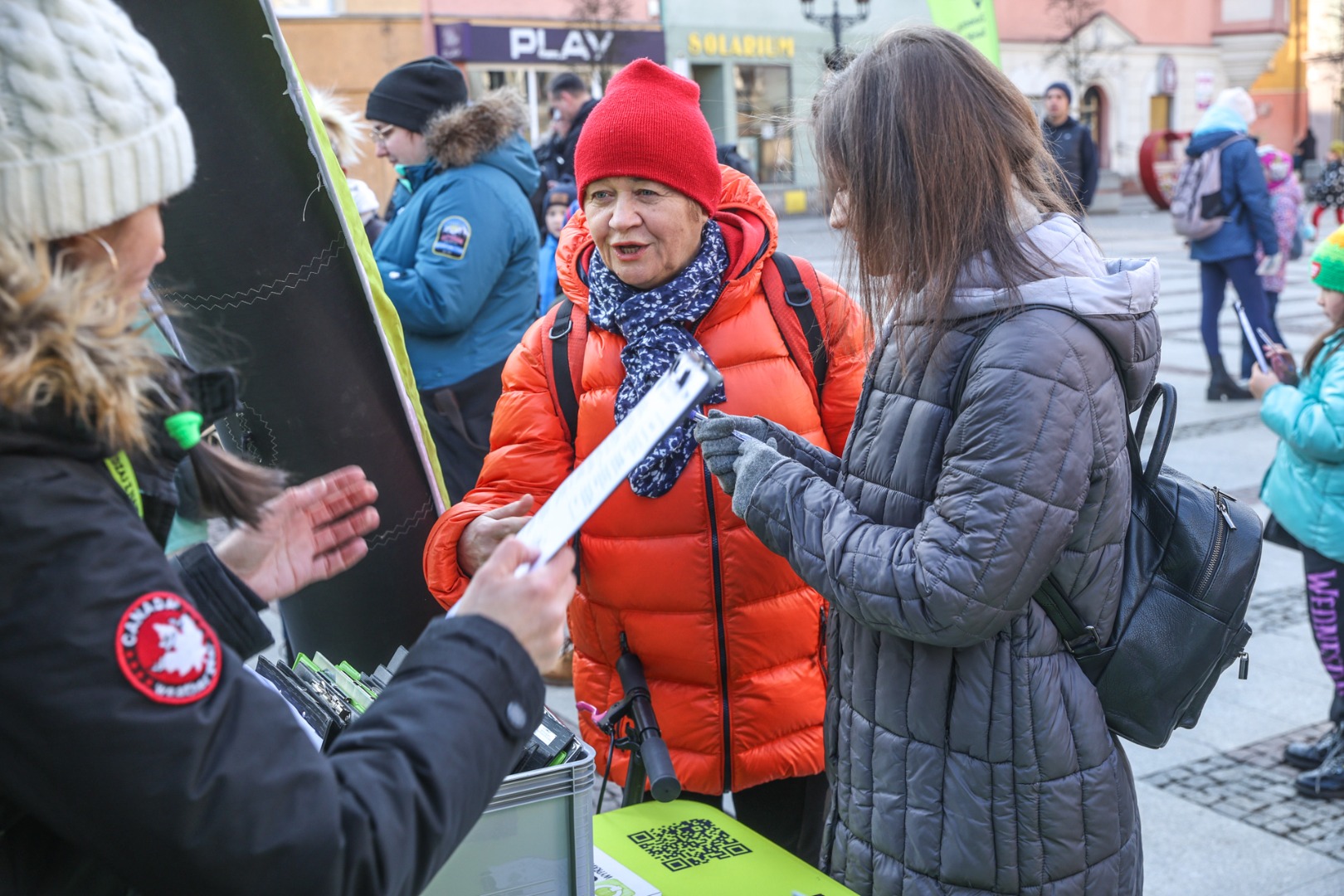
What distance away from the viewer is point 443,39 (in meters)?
23.6

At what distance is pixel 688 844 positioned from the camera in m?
1.90

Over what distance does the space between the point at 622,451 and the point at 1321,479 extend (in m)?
2.77

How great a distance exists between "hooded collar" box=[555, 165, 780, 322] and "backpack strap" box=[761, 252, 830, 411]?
4 cm

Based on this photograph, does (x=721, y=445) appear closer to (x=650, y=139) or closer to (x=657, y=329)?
(x=657, y=329)

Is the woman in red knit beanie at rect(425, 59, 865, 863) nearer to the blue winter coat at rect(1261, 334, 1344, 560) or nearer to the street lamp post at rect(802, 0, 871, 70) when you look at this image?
the street lamp post at rect(802, 0, 871, 70)

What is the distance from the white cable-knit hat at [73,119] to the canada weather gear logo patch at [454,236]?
9.60ft

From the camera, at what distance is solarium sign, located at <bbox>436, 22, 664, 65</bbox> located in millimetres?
23594

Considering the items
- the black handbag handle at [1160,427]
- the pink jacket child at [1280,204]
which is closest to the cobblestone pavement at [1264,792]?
the black handbag handle at [1160,427]

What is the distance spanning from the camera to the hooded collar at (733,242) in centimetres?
226

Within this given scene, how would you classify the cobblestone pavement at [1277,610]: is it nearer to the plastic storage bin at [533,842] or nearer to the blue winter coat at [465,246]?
the blue winter coat at [465,246]

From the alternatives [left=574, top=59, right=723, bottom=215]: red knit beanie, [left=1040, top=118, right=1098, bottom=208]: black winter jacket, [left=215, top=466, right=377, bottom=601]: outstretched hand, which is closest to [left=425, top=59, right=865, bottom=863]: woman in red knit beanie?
[left=574, top=59, right=723, bottom=215]: red knit beanie

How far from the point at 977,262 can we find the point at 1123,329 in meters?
0.22

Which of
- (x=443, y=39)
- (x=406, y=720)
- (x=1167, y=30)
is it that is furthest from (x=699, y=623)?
(x=1167, y=30)

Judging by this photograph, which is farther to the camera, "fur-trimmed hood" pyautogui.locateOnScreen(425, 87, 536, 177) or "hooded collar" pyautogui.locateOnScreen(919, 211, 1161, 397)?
"fur-trimmed hood" pyautogui.locateOnScreen(425, 87, 536, 177)
